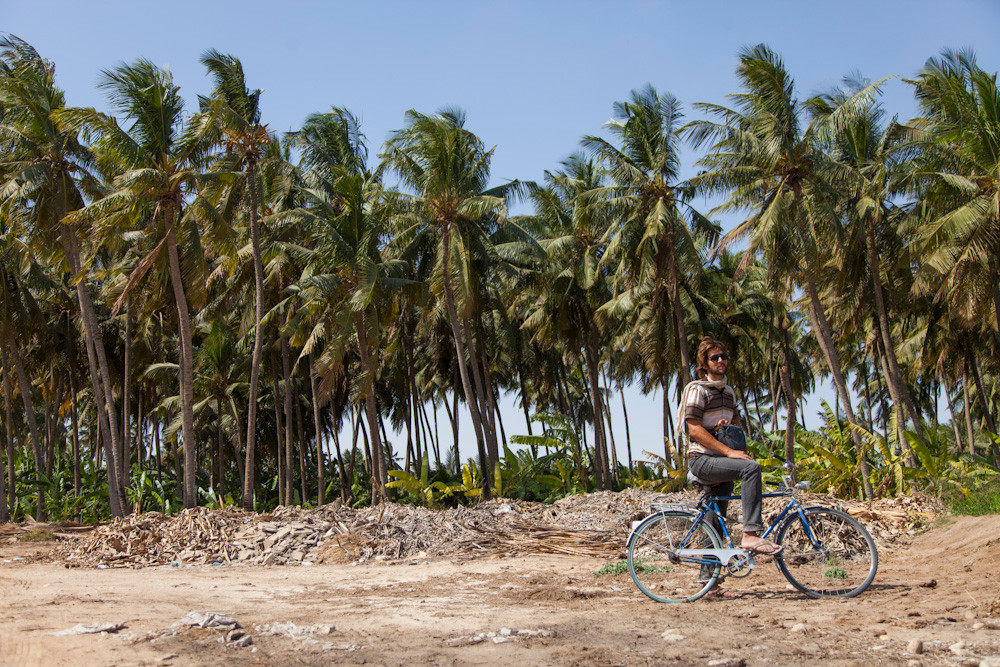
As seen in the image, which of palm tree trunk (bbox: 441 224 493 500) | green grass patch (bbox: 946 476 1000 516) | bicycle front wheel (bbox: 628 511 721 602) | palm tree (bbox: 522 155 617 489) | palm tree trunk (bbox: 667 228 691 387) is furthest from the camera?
palm tree (bbox: 522 155 617 489)

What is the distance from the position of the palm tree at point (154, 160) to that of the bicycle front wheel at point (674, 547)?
13.2 meters

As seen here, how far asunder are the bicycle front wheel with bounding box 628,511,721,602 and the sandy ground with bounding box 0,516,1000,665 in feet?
0.63

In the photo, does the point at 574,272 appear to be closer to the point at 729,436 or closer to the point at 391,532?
the point at 391,532

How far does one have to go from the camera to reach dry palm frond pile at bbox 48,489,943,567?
10641 mm

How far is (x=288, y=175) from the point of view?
23.2m

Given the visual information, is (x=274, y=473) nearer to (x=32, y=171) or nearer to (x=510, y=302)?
(x=510, y=302)

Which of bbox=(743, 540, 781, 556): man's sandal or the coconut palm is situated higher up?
the coconut palm

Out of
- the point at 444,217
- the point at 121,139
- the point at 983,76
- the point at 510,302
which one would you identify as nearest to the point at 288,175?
the point at 444,217

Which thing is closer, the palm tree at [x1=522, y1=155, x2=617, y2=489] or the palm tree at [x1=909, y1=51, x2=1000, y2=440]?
the palm tree at [x1=909, y1=51, x2=1000, y2=440]

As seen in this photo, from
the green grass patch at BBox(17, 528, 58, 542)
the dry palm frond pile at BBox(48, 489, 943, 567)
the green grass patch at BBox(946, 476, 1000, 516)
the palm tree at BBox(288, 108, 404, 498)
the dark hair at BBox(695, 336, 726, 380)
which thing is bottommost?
the green grass patch at BBox(946, 476, 1000, 516)

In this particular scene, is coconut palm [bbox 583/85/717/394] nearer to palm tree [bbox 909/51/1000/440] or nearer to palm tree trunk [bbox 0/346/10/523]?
palm tree [bbox 909/51/1000/440]

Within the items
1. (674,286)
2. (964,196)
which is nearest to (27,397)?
(674,286)

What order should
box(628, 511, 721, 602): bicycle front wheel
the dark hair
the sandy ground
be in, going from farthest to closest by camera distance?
the dark hair < box(628, 511, 721, 602): bicycle front wheel < the sandy ground

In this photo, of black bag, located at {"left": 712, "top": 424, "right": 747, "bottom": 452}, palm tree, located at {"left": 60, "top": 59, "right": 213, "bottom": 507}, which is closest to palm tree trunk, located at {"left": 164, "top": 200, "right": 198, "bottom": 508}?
palm tree, located at {"left": 60, "top": 59, "right": 213, "bottom": 507}
